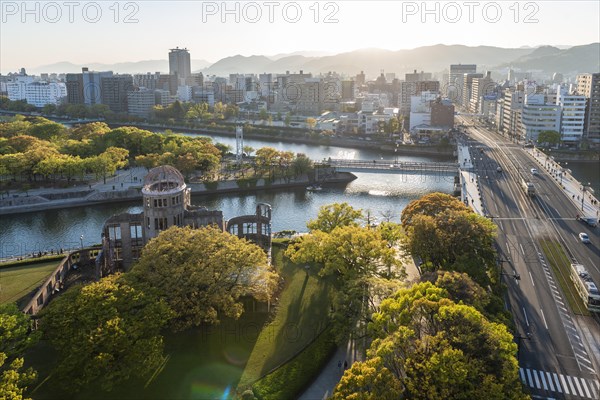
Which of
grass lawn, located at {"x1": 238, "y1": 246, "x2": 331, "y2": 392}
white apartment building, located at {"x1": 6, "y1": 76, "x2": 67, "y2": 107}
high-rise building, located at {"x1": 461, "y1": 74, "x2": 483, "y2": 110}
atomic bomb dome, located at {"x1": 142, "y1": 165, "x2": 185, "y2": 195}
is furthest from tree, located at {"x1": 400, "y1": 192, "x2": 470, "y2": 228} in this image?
white apartment building, located at {"x1": 6, "y1": 76, "x2": 67, "y2": 107}

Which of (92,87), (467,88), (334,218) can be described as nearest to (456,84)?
(467,88)

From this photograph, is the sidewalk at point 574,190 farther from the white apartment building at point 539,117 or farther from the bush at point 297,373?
the bush at point 297,373

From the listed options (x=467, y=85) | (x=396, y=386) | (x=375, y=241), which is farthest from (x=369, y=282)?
(x=467, y=85)

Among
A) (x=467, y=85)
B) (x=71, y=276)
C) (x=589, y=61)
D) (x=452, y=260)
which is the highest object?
(x=589, y=61)

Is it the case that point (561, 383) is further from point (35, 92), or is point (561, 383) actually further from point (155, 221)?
point (35, 92)

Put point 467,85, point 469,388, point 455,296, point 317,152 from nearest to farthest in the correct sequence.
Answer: point 469,388, point 455,296, point 317,152, point 467,85

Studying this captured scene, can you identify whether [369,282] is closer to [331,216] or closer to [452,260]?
[452,260]
